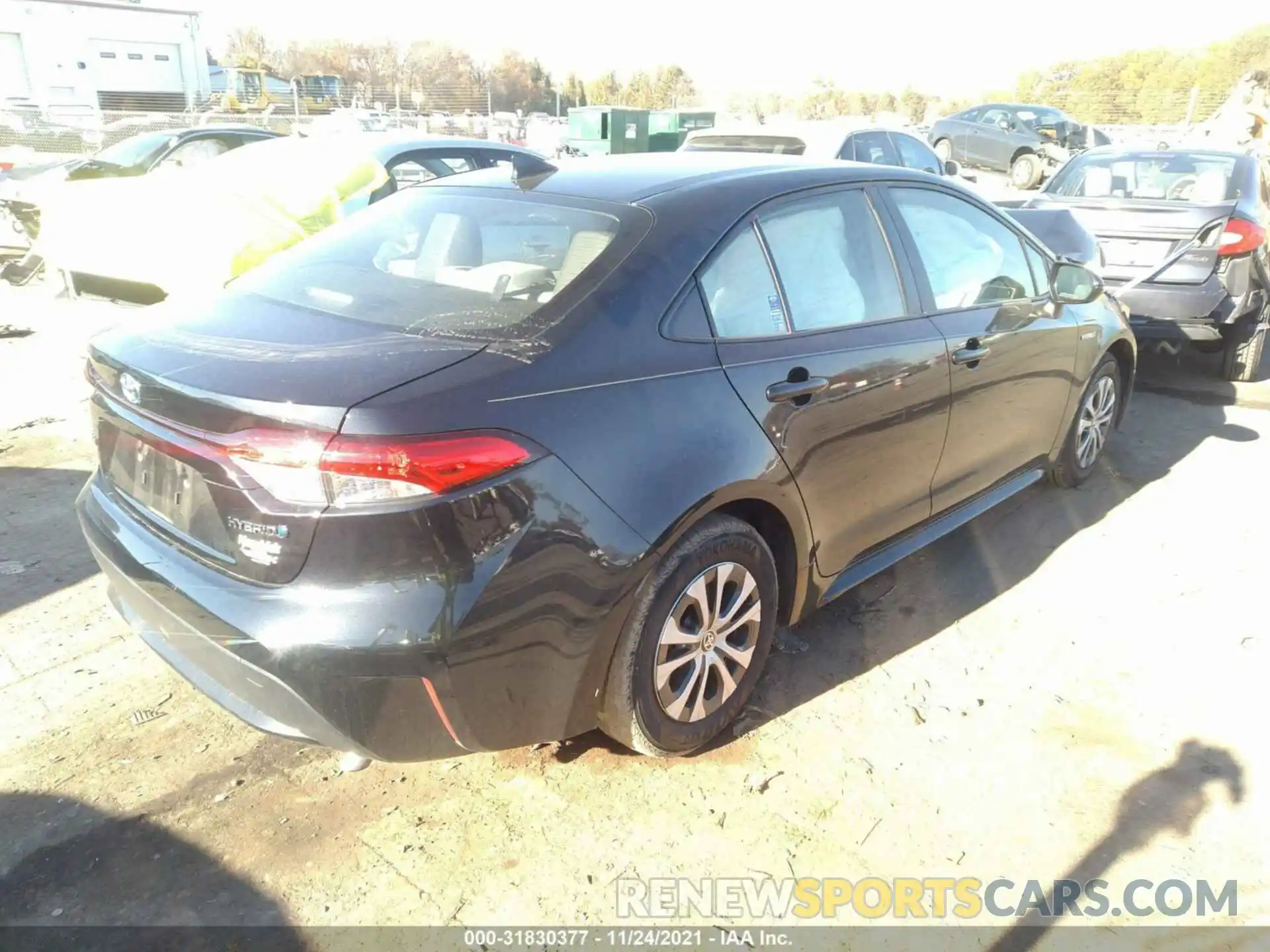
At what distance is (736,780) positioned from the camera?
2.71 m

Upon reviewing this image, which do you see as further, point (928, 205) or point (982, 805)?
point (928, 205)

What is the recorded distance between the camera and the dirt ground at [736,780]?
2.33m

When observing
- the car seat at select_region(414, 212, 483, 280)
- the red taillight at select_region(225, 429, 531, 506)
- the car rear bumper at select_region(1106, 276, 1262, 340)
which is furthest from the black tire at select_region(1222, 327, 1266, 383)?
the red taillight at select_region(225, 429, 531, 506)

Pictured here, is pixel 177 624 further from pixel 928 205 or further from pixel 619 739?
pixel 928 205

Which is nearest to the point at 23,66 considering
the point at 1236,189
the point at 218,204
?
the point at 218,204

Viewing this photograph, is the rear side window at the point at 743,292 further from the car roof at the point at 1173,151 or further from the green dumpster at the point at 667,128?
the green dumpster at the point at 667,128

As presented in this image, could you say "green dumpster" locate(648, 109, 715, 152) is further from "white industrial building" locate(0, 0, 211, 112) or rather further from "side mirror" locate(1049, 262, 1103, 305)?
"white industrial building" locate(0, 0, 211, 112)

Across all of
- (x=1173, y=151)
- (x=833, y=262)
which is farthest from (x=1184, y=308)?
(x=833, y=262)

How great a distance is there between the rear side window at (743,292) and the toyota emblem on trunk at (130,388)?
60.1 inches

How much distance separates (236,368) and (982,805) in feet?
7.79

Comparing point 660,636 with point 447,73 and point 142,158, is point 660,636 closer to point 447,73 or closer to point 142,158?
point 142,158

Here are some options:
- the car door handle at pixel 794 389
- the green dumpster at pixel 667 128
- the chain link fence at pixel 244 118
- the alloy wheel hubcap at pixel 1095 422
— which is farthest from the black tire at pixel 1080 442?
the green dumpster at pixel 667 128

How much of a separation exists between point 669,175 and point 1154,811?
96.4 inches

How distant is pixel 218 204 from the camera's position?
5633mm
